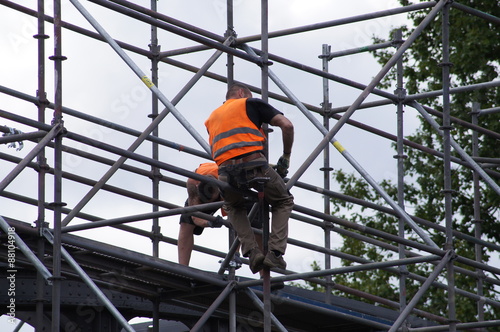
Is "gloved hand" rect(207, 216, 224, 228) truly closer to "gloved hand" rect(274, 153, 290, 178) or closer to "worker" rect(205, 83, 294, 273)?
"worker" rect(205, 83, 294, 273)

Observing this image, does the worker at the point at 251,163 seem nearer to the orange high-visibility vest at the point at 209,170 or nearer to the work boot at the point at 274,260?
the work boot at the point at 274,260

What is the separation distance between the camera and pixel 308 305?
33.3 ft

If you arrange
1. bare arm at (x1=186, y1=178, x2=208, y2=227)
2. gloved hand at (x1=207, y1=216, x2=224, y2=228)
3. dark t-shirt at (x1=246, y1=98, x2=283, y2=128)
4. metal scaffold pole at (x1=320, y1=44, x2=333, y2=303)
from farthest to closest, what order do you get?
1. metal scaffold pole at (x1=320, y1=44, x2=333, y2=303)
2. bare arm at (x1=186, y1=178, x2=208, y2=227)
3. gloved hand at (x1=207, y1=216, x2=224, y2=228)
4. dark t-shirt at (x1=246, y1=98, x2=283, y2=128)

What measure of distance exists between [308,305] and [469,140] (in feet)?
34.9

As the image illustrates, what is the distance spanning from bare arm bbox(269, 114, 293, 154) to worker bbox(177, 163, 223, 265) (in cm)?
178

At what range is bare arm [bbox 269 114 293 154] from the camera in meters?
8.25

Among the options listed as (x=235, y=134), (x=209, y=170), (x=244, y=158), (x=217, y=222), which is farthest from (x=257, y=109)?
(x=209, y=170)

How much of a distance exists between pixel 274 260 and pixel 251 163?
762 mm

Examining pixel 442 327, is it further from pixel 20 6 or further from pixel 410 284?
pixel 410 284

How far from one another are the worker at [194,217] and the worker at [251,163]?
59.7 inches

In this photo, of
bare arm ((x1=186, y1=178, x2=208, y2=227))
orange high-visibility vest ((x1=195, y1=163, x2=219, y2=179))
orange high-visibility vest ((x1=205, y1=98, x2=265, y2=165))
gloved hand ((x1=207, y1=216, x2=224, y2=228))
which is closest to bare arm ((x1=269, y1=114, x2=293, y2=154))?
orange high-visibility vest ((x1=205, y1=98, x2=265, y2=165))

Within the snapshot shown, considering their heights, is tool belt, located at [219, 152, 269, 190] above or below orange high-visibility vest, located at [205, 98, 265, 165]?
below

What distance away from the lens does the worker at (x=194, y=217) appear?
33.2 feet

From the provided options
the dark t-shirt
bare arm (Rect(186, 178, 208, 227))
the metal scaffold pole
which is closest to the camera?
the dark t-shirt
